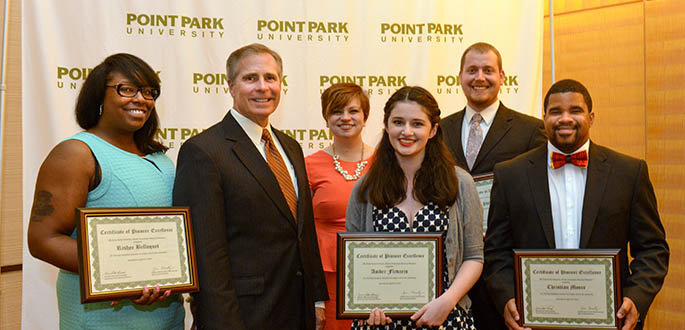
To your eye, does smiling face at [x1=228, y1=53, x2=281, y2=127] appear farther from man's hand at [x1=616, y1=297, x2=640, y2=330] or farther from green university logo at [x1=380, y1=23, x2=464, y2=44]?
green university logo at [x1=380, y1=23, x2=464, y2=44]

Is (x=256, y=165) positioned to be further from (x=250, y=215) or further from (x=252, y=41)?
(x=252, y=41)

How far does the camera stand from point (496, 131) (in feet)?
12.7

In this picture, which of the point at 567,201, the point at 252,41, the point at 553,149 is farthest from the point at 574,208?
the point at 252,41

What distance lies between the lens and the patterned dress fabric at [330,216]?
3928 millimetres

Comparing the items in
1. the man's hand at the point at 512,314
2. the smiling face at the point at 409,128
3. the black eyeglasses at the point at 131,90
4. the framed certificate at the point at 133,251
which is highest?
the black eyeglasses at the point at 131,90

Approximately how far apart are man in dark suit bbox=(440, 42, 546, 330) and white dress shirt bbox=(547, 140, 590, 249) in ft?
2.14

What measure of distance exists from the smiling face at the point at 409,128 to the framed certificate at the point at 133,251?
109 cm

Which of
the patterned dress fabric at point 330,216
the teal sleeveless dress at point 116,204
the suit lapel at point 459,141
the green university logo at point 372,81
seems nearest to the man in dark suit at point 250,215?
the teal sleeveless dress at point 116,204

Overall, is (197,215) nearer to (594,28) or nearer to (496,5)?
(496,5)

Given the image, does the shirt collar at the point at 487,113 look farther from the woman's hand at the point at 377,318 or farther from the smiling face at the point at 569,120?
the woman's hand at the point at 377,318

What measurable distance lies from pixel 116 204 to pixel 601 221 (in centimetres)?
232

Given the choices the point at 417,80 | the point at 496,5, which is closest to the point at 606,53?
the point at 496,5

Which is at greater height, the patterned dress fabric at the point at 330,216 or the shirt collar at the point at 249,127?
the shirt collar at the point at 249,127

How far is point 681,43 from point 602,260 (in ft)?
10.5
